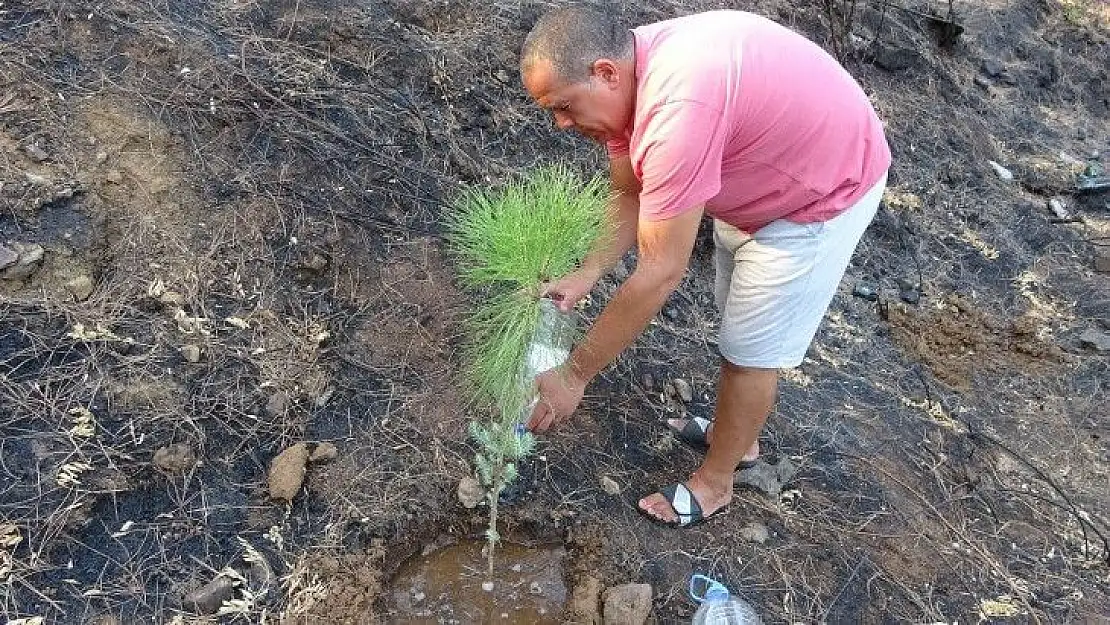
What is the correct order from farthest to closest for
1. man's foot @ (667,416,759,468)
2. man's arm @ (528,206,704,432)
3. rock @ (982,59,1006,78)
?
rock @ (982,59,1006,78) → man's foot @ (667,416,759,468) → man's arm @ (528,206,704,432)

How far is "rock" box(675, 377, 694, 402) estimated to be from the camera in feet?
9.90

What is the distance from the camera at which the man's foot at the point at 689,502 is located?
2.54 meters

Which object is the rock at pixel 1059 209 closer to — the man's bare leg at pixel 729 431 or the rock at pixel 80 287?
the man's bare leg at pixel 729 431

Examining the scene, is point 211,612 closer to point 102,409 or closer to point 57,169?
point 102,409

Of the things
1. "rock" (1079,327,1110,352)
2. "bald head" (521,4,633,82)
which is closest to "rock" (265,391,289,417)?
"bald head" (521,4,633,82)

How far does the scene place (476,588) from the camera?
2.31 m

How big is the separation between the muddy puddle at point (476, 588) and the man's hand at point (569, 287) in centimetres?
77

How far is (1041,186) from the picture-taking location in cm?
540

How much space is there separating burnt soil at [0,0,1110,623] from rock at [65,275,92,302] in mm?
16

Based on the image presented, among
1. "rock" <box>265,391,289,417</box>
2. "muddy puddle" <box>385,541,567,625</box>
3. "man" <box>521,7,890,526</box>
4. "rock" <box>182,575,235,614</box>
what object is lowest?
"muddy puddle" <box>385,541,567,625</box>

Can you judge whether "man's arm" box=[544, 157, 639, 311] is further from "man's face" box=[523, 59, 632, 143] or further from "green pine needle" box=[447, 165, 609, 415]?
"man's face" box=[523, 59, 632, 143]

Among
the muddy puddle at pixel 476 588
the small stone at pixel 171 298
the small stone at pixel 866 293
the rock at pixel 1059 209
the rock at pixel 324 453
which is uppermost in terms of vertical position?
the small stone at pixel 171 298

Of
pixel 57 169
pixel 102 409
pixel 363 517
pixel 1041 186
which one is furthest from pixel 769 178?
pixel 1041 186

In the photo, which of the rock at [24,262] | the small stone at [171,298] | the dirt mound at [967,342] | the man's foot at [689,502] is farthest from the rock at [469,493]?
the dirt mound at [967,342]
